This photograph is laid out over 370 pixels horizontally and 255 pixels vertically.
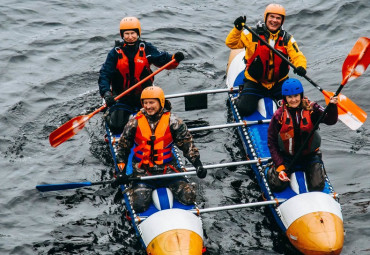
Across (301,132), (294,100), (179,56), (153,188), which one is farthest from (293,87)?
(179,56)

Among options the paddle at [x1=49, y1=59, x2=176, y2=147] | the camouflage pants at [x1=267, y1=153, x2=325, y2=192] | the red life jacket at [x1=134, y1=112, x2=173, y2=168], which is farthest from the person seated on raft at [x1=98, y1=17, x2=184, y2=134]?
the camouflage pants at [x1=267, y1=153, x2=325, y2=192]

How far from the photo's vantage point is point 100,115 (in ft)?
37.3

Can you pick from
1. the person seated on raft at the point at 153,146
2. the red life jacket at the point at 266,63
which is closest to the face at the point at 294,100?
the person seated on raft at the point at 153,146

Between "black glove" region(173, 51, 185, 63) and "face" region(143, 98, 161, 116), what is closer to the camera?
"face" region(143, 98, 161, 116)

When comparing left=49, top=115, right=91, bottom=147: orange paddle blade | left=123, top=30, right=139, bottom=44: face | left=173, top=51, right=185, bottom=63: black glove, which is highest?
left=123, top=30, right=139, bottom=44: face

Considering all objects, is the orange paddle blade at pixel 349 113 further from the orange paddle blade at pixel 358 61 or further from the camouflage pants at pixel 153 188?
the camouflage pants at pixel 153 188

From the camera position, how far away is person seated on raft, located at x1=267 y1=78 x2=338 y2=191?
26.5ft

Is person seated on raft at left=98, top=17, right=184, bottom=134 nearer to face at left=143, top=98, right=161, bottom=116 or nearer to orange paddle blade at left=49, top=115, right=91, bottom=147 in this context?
orange paddle blade at left=49, top=115, right=91, bottom=147

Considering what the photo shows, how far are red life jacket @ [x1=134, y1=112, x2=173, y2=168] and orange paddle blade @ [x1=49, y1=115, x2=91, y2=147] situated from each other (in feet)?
4.76

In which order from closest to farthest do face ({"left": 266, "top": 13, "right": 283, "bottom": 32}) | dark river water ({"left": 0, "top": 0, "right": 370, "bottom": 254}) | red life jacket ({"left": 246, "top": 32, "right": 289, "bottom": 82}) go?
dark river water ({"left": 0, "top": 0, "right": 370, "bottom": 254}) → face ({"left": 266, "top": 13, "right": 283, "bottom": 32}) → red life jacket ({"left": 246, "top": 32, "right": 289, "bottom": 82})

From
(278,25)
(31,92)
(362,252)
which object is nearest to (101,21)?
(31,92)

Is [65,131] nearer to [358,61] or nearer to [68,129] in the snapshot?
[68,129]

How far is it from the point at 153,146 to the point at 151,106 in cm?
51

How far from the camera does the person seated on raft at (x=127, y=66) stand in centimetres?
966
